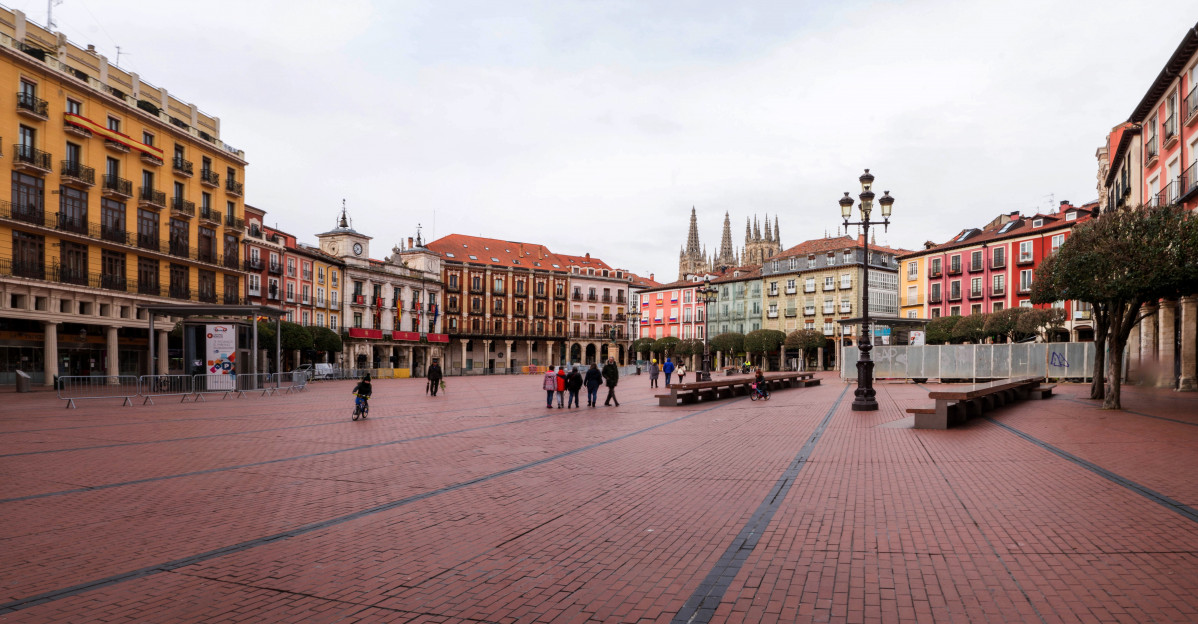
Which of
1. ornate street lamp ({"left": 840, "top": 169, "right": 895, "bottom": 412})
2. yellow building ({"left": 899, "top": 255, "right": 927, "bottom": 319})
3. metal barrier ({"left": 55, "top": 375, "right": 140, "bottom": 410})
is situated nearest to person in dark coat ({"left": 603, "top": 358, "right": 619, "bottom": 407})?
ornate street lamp ({"left": 840, "top": 169, "right": 895, "bottom": 412})

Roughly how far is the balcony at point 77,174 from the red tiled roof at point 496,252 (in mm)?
46058

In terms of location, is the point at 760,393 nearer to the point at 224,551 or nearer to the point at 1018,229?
the point at 224,551

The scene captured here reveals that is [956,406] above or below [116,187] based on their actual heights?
below

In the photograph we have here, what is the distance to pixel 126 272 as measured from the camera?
37125 millimetres

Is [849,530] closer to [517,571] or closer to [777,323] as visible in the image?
[517,571]

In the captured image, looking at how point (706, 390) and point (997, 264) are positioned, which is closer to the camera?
point (706, 390)

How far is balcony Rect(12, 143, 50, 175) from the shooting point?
3088cm

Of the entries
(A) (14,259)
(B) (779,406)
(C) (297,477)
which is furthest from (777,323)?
(C) (297,477)

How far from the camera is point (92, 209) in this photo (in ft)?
115

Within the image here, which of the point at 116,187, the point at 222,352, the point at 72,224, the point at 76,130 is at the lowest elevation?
the point at 222,352

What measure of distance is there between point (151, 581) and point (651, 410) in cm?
1546

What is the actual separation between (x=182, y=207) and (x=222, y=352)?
19091 mm

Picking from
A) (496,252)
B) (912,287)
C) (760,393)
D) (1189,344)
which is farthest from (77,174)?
(912,287)

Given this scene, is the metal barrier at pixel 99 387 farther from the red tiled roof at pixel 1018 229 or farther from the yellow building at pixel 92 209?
the red tiled roof at pixel 1018 229
